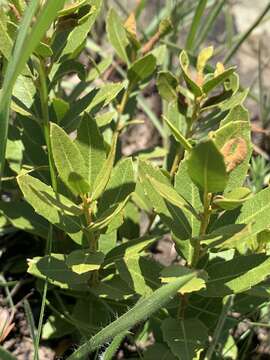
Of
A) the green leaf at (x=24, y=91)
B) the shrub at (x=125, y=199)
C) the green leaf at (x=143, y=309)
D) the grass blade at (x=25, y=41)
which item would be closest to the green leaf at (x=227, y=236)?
the shrub at (x=125, y=199)

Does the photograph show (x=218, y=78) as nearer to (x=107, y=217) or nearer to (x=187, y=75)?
(x=187, y=75)

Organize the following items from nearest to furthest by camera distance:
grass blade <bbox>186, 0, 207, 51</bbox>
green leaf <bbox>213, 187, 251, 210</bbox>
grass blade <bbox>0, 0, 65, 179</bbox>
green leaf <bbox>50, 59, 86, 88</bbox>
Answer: grass blade <bbox>0, 0, 65, 179</bbox> → green leaf <bbox>213, 187, 251, 210</bbox> → green leaf <bbox>50, 59, 86, 88</bbox> → grass blade <bbox>186, 0, 207, 51</bbox>

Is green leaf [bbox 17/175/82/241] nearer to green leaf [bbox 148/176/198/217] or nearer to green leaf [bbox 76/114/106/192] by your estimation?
green leaf [bbox 76/114/106/192]

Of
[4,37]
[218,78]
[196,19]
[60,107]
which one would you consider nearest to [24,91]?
[60,107]

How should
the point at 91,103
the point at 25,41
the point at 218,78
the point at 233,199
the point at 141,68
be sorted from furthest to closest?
the point at 141,68, the point at 91,103, the point at 218,78, the point at 233,199, the point at 25,41

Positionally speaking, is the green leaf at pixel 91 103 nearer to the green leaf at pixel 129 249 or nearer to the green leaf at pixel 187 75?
the green leaf at pixel 187 75

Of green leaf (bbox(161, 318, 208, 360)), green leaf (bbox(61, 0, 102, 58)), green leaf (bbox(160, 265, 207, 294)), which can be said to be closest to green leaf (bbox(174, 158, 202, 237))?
green leaf (bbox(160, 265, 207, 294))

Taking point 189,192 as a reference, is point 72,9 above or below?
above

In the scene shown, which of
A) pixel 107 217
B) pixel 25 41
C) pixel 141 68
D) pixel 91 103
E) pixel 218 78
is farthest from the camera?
pixel 141 68
